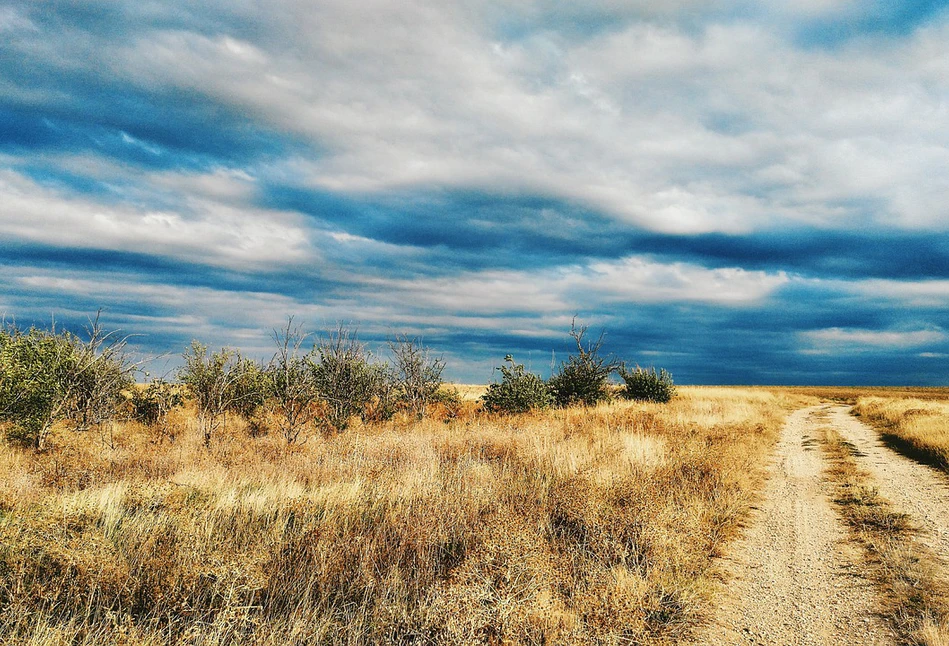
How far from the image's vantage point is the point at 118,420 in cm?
1861

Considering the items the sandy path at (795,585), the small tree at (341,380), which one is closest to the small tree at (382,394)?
the small tree at (341,380)

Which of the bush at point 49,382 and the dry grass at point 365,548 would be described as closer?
the dry grass at point 365,548

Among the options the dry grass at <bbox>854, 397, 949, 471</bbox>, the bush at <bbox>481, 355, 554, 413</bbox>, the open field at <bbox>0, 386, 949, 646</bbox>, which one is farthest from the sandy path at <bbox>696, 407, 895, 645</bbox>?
the bush at <bbox>481, 355, 554, 413</bbox>

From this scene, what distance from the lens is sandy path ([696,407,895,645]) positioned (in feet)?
16.2

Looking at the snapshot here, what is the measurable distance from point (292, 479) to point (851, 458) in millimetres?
16052

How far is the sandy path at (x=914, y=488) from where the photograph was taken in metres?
7.77

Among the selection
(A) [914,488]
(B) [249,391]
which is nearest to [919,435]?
(A) [914,488]

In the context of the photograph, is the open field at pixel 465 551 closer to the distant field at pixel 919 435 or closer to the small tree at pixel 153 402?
the distant field at pixel 919 435

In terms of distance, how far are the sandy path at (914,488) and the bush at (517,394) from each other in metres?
12.1

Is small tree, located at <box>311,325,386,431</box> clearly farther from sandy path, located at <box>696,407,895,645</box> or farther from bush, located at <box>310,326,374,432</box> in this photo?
sandy path, located at <box>696,407,895,645</box>

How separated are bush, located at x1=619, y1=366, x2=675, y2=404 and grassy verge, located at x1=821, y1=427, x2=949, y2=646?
22513mm

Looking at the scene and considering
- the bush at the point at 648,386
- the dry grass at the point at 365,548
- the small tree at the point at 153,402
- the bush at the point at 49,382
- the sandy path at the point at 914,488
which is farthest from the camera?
the bush at the point at 648,386

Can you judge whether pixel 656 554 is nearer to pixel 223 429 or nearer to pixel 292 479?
A: pixel 292 479

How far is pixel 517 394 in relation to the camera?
22.9 meters
